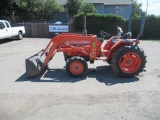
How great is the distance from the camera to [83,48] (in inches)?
311

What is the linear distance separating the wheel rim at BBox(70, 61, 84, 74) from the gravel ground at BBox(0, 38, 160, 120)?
0.86 ft

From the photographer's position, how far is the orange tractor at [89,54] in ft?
24.4

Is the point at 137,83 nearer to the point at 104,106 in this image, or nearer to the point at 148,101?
the point at 148,101

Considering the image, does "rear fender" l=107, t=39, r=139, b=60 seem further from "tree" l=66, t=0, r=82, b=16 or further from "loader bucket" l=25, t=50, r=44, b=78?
"tree" l=66, t=0, r=82, b=16

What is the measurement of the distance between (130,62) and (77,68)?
68.6 inches

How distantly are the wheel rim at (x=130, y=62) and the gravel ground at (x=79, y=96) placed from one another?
0.33m

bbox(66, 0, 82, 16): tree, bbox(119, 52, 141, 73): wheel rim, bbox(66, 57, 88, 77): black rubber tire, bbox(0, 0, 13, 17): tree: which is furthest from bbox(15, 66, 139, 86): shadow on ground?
bbox(66, 0, 82, 16): tree

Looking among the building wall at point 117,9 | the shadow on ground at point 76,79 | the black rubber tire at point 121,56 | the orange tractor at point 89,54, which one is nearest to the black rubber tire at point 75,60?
the orange tractor at point 89,54

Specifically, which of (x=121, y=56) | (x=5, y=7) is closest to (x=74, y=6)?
(x=5, y=7)

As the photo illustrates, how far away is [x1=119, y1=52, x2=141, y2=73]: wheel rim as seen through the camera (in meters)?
7.55

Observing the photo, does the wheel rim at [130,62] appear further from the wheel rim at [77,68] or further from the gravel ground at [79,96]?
the wheel rim at [77,68]

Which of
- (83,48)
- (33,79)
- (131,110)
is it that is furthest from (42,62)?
(131,110)

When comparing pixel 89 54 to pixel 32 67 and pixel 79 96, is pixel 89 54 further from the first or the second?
pixel 79 96

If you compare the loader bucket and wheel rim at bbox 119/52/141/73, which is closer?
the loader bucket
